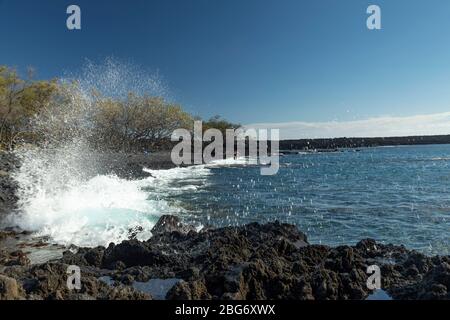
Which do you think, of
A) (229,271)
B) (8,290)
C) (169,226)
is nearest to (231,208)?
(169,226)

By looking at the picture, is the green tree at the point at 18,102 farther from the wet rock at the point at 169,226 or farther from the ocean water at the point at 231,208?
the wet rock at the point at 169,226

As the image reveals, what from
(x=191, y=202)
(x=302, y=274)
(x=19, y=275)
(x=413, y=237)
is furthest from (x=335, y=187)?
(x=19, y=275)

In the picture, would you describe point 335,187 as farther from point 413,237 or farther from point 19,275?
point 19,275

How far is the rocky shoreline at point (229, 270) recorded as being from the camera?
7.38 metres

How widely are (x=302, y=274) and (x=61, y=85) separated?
168 feet

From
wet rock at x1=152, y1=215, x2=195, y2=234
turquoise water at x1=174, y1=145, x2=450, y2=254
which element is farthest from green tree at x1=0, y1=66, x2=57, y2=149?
wet rock at x1=152, y1=215, x2=195, y2=234

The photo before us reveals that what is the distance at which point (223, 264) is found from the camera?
870 centimetres

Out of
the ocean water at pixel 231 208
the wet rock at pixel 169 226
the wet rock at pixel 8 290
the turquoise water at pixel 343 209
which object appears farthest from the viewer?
the ocean water at pixel 231 208

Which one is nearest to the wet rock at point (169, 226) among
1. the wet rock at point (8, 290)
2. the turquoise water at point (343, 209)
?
the turquoise water at point (343, 209)

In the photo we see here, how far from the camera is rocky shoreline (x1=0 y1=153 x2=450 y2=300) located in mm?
7383

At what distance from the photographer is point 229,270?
8047mm

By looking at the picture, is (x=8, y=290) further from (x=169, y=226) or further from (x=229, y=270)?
(x=169, y=226)

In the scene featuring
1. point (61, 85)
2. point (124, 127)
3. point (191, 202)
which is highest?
point (61, 85)
